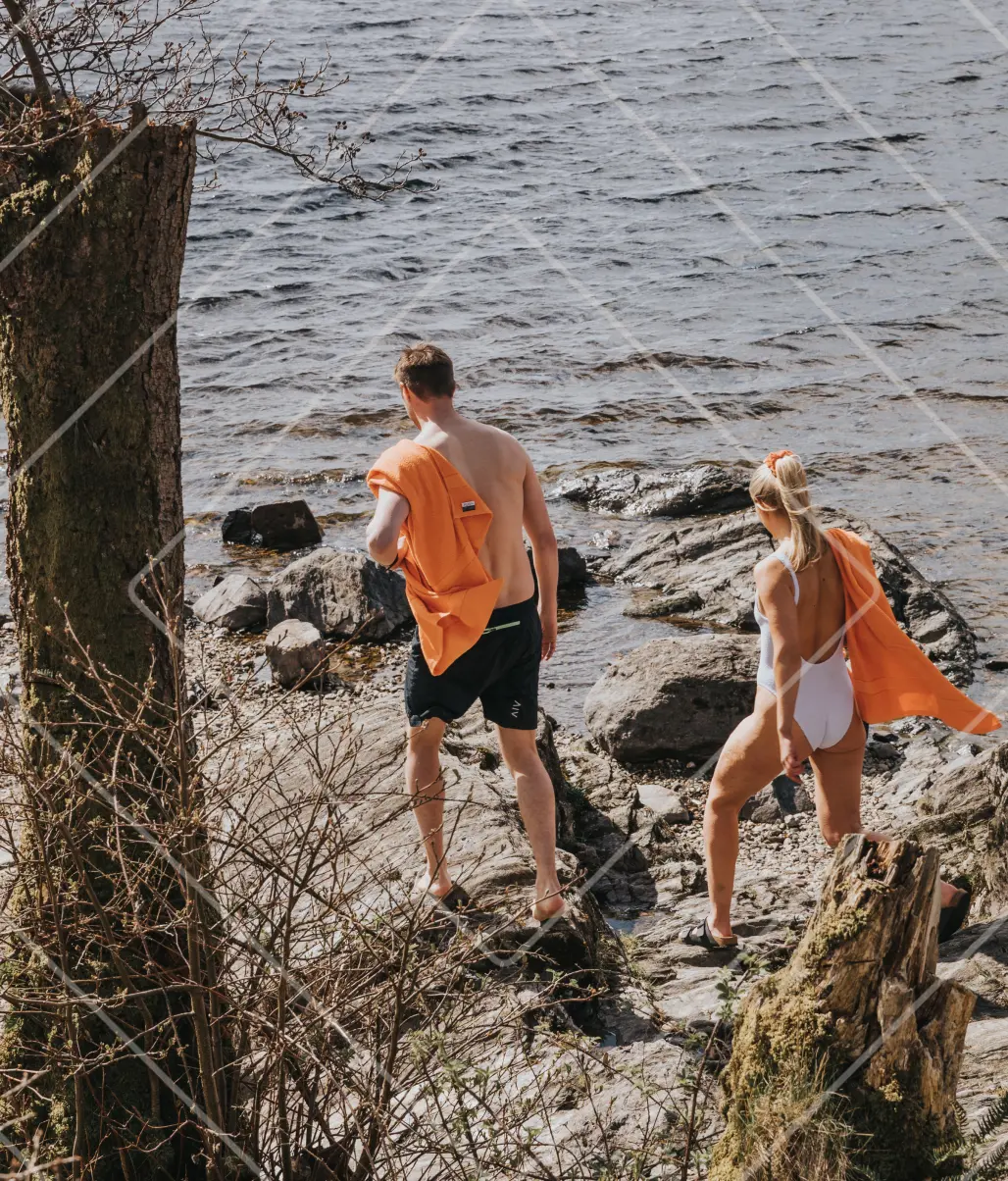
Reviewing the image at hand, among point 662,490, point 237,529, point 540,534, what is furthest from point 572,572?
point 540,534

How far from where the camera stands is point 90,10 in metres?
4.45

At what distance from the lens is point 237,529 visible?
12.9 metres

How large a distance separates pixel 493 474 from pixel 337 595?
5477 mm

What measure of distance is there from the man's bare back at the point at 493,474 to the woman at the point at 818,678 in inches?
35.5

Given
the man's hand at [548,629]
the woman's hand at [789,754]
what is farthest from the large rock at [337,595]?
the woman's hand at [789,754]

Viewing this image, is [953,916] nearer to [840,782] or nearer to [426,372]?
[840,782]

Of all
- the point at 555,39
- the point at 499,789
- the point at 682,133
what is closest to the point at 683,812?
the point at 499,789

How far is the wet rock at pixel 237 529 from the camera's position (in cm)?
1284

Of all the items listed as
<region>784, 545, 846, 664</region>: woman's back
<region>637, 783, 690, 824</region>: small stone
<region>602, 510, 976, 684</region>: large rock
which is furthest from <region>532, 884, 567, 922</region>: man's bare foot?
<region>602, 510, 976, 684</region>: large rock

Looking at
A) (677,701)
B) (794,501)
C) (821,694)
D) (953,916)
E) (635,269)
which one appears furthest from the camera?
(635,269)

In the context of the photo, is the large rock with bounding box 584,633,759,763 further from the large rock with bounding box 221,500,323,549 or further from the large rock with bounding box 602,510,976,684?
the large rock with bounding box 221,500,323,549

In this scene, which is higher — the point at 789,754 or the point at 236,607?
the point at 789,754

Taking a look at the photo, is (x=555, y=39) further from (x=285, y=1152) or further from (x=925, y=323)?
(x=285, y=1152)

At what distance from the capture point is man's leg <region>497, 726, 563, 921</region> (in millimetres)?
5004
